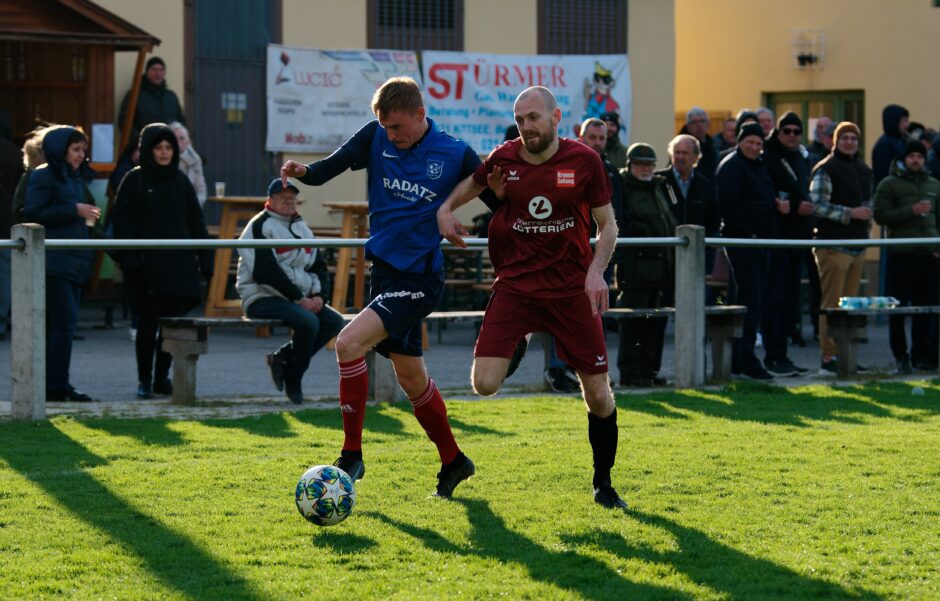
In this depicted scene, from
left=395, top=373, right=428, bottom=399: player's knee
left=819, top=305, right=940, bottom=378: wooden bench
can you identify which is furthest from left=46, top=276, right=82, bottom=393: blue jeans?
left=819, top=305, right=940, bottom=378: wooden bench

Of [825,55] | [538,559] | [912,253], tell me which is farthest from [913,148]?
[825,55]

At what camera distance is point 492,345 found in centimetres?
759

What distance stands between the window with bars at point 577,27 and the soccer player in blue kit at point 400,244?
45.8 ft

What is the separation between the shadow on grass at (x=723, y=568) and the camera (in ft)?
19.3

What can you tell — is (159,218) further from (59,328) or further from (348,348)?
(348,348)

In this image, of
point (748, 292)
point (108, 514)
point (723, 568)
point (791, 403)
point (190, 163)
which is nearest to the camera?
point (723, 568)

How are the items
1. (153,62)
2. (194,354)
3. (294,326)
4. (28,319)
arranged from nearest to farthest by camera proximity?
(28,319) < (194,354) < (294,326) < (153,62)

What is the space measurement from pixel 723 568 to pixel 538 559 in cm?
71

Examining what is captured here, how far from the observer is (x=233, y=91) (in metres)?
19.5

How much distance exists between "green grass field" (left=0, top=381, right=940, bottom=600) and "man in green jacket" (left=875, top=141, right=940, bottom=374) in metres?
3.26

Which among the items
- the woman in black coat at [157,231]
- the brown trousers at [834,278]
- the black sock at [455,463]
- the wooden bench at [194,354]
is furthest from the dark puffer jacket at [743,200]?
the black sock at [455,463]

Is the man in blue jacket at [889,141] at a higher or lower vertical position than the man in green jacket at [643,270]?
higher

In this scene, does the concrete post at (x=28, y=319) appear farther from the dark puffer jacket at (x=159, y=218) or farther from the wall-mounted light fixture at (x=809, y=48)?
the wall-mounted light fixture at (x=809, y=48)

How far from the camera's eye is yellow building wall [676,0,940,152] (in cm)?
2597
